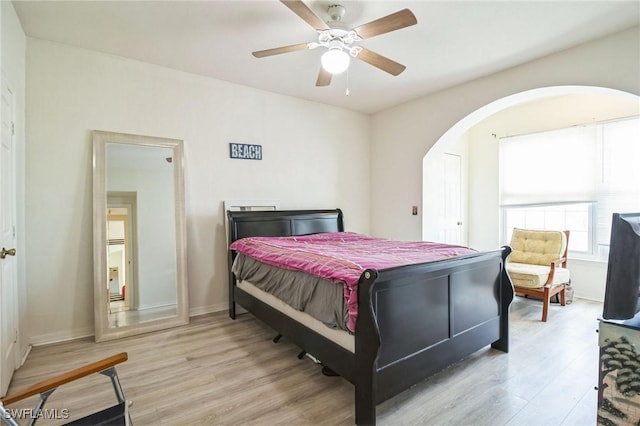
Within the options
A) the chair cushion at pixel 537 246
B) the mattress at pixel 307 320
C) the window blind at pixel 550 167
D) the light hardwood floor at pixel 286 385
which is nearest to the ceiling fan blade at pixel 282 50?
the mattress at pixel 307 320

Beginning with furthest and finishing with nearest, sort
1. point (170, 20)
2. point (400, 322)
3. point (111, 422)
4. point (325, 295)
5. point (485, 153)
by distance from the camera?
point (485, 153), point (170, 20), point (325, 295), point (400, 322), point (111, 422)

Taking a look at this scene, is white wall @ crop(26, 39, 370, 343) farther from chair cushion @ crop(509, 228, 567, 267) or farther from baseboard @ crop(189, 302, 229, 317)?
chair cushion @ crop(509, 228, 567, 267)

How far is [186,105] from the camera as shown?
11.2ft

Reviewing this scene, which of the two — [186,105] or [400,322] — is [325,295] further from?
[186,105]

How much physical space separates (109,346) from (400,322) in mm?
2586

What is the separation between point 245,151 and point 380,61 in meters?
1.97

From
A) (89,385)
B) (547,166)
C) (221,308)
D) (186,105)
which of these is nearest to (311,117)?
(186,105)

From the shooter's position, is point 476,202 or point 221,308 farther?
point 476,202

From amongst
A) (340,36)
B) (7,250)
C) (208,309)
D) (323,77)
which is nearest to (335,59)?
(340,36)

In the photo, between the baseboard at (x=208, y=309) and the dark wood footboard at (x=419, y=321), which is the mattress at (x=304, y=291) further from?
the baseboard at (x=208, y=309)

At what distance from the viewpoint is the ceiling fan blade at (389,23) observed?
186 centimetres

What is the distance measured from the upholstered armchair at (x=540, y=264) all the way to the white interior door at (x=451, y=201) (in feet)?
2.88

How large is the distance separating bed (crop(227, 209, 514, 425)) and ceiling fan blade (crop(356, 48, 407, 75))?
1.59 metres

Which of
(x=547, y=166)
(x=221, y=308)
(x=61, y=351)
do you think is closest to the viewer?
(x=61, y=351)
